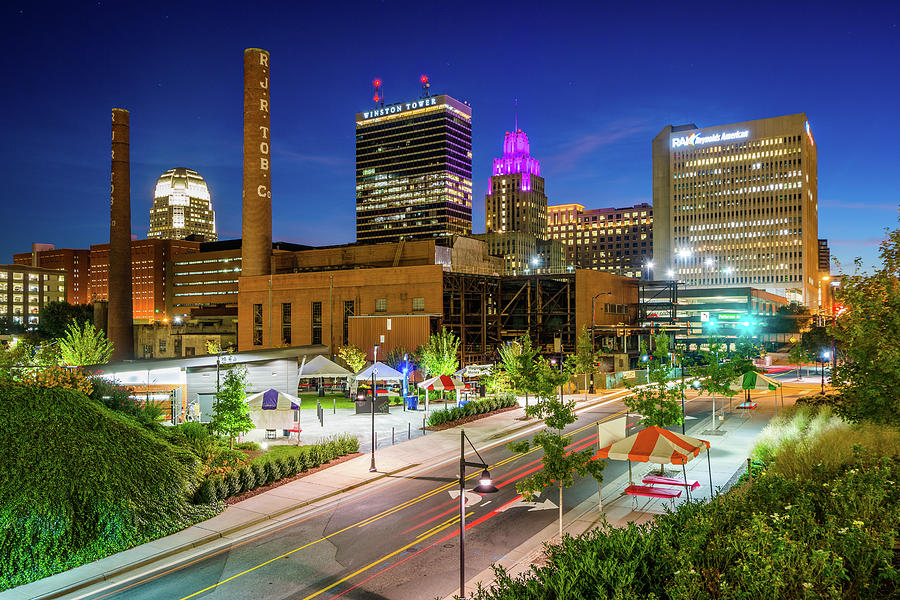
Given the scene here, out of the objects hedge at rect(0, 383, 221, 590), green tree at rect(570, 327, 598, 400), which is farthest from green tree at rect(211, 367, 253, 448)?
green tree at rect(570, 327, 598, 400)

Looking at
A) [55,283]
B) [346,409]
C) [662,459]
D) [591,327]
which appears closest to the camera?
[662,459]

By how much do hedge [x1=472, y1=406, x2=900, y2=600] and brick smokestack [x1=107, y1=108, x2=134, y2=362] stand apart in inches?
3237

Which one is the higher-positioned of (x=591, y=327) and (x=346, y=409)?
(x=591, y=327)

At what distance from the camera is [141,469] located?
19062 millimetres

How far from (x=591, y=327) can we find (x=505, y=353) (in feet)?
77.2

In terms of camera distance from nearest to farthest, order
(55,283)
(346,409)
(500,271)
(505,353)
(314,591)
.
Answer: (314,591) → (346,409) → (505,353) → (500,271) → (55,283)

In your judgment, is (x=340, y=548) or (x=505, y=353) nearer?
(x=340, y=548)

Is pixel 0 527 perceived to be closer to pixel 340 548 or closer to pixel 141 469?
pixel 141 469

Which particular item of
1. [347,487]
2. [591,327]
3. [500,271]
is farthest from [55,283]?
[347,487]

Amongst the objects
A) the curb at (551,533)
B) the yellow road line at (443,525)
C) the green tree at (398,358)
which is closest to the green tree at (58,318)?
the green tree at (398,358)

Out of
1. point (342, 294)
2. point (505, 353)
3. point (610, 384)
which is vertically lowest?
point (610, 384)

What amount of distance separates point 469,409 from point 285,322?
4463 cm

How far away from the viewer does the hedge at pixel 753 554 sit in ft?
25.6

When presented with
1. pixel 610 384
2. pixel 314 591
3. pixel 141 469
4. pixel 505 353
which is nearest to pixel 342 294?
pixel 505 353
